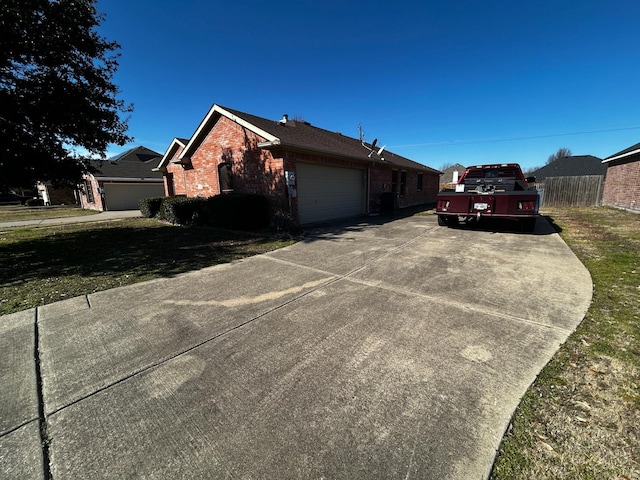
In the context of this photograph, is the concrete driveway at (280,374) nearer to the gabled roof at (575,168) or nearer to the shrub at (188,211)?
the shrub at (188,211)

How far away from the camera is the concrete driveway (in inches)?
65.9

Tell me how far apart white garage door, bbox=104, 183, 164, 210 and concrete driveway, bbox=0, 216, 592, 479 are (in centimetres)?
2239

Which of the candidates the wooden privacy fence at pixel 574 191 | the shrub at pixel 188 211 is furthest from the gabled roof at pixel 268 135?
the wooden privacy fence at pixel 574 191

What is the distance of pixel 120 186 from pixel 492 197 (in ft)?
85.3

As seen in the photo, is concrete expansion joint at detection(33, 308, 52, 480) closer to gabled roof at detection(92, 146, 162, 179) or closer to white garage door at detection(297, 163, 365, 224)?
white garage door at detection(297, 163, 365, 224)

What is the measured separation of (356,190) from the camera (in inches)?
536

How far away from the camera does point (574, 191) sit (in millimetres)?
18234

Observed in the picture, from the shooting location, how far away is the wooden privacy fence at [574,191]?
1766 centimetres

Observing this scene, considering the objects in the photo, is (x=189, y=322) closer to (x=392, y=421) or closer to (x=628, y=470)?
(x=392, y=421)

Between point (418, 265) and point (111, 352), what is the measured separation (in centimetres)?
499

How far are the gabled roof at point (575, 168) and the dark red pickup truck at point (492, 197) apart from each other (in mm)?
21898

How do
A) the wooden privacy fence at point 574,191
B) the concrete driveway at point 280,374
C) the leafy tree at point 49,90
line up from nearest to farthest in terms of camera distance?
the concrete driveway at point 280,374 < the leafy tree at point 49,90 < the wooden privacy fence at point 574,191

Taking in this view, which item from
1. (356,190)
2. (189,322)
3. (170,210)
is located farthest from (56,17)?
(356,190)

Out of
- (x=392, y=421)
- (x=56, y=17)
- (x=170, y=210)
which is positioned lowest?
(x=392, y=421)
